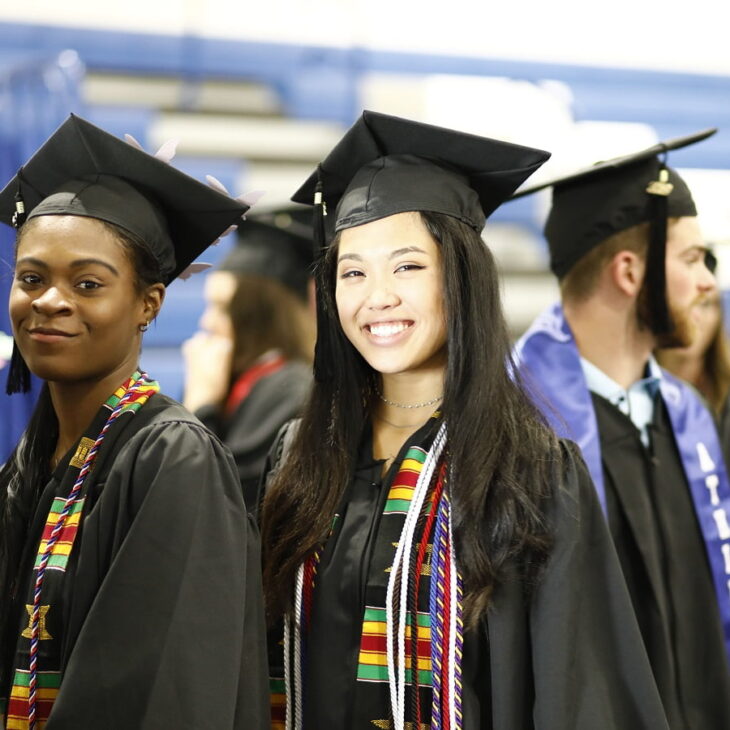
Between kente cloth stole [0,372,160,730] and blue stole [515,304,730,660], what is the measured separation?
1.02 metres

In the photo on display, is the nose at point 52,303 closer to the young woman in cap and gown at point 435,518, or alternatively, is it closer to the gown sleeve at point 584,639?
the young woman in cap and gown at point 435,518

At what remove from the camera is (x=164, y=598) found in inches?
61.3

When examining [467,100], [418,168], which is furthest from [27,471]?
[467,100]

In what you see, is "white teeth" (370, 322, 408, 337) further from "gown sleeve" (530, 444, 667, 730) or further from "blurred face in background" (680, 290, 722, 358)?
"blurred face in background" (680, 290, 722, 358)

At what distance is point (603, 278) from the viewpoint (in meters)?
2.58

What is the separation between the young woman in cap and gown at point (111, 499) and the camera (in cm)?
153

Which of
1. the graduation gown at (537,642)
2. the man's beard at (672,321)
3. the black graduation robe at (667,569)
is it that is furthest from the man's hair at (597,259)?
the graduation gown at (537,642)

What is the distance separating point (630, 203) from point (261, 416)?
1432mm

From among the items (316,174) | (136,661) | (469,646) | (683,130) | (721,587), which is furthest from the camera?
(683,130)

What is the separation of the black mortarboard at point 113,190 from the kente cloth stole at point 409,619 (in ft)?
1.79

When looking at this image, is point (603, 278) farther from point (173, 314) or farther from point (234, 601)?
point (173, 314)

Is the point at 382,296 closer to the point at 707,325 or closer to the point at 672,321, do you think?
the point at 672,321

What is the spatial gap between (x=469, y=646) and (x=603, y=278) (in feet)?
3.59

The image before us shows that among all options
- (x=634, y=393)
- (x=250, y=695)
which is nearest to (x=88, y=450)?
(x=250, y=695)
